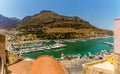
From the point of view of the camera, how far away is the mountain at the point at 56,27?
366 ft

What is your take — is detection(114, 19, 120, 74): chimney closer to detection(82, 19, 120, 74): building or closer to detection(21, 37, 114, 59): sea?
detection(82, 19, 120, 74): building

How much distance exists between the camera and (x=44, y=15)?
140500mm

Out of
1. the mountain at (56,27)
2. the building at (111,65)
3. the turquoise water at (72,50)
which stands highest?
the mountain at (56,27)

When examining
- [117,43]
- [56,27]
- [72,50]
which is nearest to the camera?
[117,43]

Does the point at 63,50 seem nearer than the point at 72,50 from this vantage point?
Yes

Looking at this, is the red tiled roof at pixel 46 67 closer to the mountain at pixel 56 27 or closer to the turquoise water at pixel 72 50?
the turquoise water at pixel 72 50

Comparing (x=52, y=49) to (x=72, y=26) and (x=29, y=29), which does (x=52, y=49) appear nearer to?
(x=29, y=29)

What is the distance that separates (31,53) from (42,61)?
5281cm

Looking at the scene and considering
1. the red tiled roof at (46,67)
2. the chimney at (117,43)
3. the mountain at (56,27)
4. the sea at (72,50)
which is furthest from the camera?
the mountain at (56,27)

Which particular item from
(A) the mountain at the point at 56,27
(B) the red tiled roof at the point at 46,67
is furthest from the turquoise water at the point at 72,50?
(B) the red tiled roof at the point at 46,67

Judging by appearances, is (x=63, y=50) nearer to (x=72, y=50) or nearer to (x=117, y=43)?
(x=72, y=50)

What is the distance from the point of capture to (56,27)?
119m

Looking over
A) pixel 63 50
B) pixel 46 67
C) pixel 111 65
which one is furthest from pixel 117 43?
pixel 63 50

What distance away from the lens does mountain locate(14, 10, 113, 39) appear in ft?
366
